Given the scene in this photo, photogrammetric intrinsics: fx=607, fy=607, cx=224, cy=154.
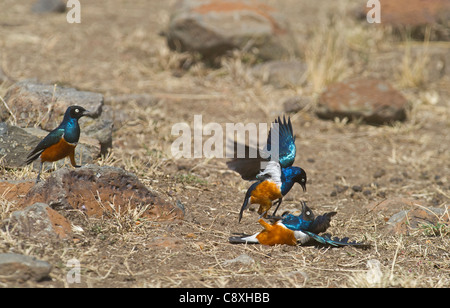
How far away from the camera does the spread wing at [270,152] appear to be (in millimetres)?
4242

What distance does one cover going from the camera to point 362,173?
6398 mm

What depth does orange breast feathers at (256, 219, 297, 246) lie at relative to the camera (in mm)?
4148

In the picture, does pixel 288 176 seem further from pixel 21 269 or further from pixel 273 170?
pixel 21 269

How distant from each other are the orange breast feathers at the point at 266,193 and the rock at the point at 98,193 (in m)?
0.67

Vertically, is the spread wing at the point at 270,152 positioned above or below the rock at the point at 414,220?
above

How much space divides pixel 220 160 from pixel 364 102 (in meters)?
2.31

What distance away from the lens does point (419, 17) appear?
31.1ft

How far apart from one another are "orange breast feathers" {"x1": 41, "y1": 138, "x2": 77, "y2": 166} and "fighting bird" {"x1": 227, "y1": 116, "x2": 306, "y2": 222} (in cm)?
115

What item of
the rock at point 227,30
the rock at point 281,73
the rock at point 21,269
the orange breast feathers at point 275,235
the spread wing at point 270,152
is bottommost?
the orange breast feathers at point 275,235

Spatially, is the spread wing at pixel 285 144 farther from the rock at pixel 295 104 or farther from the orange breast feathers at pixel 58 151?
the rock at pixel 295 104

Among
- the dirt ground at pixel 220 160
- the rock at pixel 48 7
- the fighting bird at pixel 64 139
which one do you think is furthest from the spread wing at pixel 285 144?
the rock at pixel 48 7

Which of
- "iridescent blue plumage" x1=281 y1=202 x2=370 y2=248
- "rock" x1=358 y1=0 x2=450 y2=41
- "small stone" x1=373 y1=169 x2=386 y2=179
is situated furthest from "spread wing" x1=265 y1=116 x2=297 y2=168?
"rock" x1=358 y1=0 x2=450 y2=41
